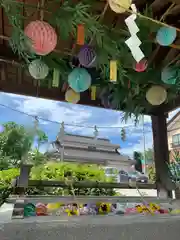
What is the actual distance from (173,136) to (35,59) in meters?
9.95

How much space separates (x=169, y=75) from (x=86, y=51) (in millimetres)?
659

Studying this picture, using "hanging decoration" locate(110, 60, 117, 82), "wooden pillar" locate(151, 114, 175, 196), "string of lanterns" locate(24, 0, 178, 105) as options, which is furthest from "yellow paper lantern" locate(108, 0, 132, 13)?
"wooden pillar" locate(151, 114, 175, 196)

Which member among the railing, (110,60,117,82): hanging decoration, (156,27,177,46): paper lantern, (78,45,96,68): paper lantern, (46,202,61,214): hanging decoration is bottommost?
(46,202,61,214): hanging decoration

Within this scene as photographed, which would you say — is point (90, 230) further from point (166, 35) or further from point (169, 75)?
point (169, 75)

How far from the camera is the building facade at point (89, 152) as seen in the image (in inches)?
137

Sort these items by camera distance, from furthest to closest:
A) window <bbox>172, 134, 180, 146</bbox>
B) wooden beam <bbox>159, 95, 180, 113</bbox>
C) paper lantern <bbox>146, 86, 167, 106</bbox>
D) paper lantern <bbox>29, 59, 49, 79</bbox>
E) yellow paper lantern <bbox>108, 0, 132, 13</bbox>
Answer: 1. window <bbox>172, 134, 180, 146</bbox>
2. wooden beam <bbox>159, 95, 180, 113</bbox>
3. paper lantern <bbox>146, 86, 167, 106</bbox>
4. paper lantern <bbox>29, 59, 49, 79</bbox>
5. yellow paper lantern <bbox>108, 0, 132, 13</bbox>

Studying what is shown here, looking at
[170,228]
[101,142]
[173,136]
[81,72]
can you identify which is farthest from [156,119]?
[173,136]

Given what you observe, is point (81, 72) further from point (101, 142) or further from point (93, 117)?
point (101, 142)

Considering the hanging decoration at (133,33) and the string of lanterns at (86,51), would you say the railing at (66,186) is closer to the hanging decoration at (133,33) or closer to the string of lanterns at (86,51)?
the string of lanterns at (86,51)

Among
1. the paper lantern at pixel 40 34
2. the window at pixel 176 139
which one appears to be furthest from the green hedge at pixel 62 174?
the window at pixel 176 139

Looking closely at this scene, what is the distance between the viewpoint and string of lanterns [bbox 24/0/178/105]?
1.05 metres

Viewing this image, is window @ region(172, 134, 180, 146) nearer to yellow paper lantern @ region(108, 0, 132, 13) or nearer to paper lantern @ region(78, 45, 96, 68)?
paper lantern @ region(78, 45, 96, 68)

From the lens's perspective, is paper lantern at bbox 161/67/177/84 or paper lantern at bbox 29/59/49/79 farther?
paper lantern at bbox 161/67/177/84

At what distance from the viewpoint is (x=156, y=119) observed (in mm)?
2375
